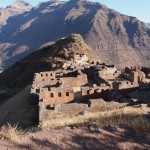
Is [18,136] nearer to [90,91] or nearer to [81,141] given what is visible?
[81,141]

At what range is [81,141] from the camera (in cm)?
970

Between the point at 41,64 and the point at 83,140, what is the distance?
2037 inches

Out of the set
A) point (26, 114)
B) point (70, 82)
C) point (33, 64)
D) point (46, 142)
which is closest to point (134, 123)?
point (46, 142)

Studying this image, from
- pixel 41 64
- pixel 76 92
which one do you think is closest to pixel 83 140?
pixel 76 92

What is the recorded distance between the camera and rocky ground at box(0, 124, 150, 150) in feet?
30.2

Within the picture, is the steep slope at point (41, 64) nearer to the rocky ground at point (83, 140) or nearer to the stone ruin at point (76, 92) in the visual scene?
the stone ruin at point (76, 92)

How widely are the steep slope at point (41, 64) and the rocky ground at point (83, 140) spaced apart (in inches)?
1682

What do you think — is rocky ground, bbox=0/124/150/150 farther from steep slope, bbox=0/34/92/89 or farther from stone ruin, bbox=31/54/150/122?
steep slope, bbox=0/34/92/89

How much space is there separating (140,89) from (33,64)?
39.5 meters

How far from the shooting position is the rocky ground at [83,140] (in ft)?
30.2

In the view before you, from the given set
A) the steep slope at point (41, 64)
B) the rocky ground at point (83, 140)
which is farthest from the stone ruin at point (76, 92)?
the steep slope at point (41, 64)

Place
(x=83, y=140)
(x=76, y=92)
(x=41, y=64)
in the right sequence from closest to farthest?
(x=83, y=140) → (x=76, y=92) → (x=41, y=64)

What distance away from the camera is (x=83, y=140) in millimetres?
9750

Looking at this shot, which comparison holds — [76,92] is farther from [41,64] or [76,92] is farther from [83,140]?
[41,64]
